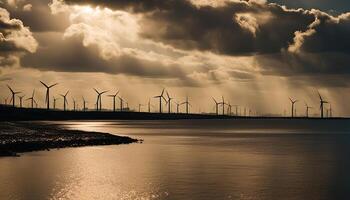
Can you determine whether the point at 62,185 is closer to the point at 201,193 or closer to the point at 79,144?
the point at 201,193

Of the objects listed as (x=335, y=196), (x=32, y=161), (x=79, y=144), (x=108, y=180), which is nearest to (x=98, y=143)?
(x=79, y=144)

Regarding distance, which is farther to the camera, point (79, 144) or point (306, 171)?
point (79, 144)

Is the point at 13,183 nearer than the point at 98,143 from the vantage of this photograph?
Yes

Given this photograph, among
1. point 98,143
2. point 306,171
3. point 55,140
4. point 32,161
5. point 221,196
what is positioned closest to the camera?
point 221,196

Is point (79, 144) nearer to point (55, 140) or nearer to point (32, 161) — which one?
point (55, 140)

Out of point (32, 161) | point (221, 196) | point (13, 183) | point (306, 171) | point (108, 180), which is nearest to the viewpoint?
point (221, 196)

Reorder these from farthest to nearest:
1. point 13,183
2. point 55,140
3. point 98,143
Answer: point 98,143 → point 55,140 → point 13,183

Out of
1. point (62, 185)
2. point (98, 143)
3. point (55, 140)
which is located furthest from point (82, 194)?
point (98, 143)

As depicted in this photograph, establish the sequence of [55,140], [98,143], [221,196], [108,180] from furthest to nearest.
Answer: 1. [98,143]
2. [55,140]
3. [108,180]
4. [221,196]
